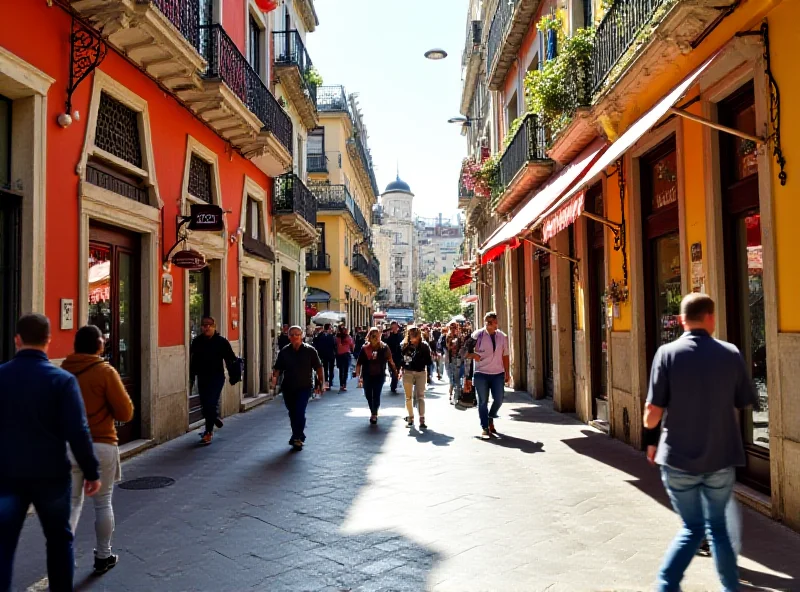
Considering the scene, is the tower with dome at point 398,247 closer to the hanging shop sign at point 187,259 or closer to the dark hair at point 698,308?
the hanging shop sign at point 187,259

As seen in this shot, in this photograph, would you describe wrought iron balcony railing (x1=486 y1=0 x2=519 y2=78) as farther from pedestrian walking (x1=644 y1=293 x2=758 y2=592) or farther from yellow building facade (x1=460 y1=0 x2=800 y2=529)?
pedestrian walking (x1=644 y1=293 x2=758 y2=592)

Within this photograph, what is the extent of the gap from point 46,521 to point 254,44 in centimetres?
1471

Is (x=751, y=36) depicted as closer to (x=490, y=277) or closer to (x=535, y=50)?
(x=535, y=50)

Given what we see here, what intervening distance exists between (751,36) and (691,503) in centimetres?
412

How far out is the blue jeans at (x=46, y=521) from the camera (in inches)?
151

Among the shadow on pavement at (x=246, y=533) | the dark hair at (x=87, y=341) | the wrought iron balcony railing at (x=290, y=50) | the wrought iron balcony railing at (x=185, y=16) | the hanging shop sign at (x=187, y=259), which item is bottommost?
the shadow on pavement at (x=246, y=533)

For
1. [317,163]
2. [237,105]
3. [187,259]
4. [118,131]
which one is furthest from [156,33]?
[317,163]

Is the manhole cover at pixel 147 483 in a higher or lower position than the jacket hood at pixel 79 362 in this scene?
lower

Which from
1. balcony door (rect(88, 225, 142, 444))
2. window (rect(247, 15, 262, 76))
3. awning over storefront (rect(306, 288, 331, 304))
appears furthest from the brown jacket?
awning over storefront (rect(306, 288, 331, 304))

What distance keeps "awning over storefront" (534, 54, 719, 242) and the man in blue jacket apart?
4920 millimetres

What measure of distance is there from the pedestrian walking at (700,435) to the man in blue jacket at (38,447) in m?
3.20

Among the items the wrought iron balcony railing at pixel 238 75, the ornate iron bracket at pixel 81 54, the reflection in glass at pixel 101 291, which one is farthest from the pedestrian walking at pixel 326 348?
the ornate iron bracket at pixel 81 54

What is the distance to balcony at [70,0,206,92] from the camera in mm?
8086

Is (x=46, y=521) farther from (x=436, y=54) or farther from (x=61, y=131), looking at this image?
(x=436, y=54)
